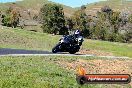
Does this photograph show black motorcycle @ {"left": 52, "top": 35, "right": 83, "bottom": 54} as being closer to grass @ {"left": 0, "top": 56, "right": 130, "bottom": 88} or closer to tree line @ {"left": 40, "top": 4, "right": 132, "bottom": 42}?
grass @ {"left": 0, "top": 56, "right": 130, "bottom": 88}

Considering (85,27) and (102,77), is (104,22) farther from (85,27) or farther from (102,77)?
(102,77)

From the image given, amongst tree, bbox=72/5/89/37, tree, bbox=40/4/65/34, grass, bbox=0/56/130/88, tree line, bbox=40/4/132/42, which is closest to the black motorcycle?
grass, bbox=0/56/130/88

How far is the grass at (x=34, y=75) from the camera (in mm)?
16938

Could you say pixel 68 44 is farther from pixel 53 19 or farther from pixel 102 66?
pixel 53 19

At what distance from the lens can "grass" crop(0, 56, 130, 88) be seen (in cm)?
1694

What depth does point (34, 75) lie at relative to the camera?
18.8 metres

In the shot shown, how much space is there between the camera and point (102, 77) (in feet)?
31.1

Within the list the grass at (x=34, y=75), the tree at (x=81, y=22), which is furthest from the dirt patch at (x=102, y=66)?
the tree at (x=81, y=22)

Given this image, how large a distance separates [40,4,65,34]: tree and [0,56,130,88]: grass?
98779 millimetres

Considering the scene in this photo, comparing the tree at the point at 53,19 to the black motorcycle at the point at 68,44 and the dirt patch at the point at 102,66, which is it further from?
the dirt patch at the point at 102,66

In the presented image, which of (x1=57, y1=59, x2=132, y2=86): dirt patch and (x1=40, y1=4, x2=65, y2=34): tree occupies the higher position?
(x1=57, y1=59, x2=132, y2=86): dirt patch

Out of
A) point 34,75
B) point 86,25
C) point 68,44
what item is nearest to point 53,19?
point 86,25

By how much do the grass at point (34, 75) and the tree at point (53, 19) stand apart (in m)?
98.8

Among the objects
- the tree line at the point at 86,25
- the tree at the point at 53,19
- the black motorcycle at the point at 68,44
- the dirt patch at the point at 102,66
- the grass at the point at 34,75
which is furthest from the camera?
the tree at the point at 53,19
